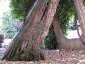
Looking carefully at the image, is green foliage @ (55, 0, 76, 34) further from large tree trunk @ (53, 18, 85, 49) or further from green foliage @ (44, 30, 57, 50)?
green foliage @ (44, 30, 57, 50)

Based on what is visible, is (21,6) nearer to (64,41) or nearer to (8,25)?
(64,41)

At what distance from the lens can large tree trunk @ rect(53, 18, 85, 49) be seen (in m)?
10.1

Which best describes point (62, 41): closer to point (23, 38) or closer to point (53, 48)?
point (53, 48)

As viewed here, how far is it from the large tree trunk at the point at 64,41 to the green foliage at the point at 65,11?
31cm

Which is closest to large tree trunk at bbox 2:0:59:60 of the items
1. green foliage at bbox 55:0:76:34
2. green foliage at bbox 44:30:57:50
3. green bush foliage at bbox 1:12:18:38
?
green foliage at bbox 55:0:76:34

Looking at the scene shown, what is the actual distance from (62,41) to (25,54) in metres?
3.23

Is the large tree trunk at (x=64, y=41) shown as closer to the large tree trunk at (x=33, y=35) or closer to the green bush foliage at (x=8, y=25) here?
the large tree trunk at (x=33, y=35)

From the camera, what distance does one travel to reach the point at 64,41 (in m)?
10.1

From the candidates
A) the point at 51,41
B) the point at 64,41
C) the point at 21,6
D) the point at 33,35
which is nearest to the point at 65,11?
the point at 64,41

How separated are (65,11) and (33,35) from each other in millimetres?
3365

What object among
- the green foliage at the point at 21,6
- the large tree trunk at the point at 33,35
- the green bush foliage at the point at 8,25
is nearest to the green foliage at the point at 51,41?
the green foliage at the point at 21,6

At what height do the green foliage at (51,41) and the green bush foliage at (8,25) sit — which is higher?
the green bush foliage at (8,25)

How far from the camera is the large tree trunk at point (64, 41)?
1006cm

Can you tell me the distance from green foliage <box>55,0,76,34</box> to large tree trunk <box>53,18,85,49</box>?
308mm
